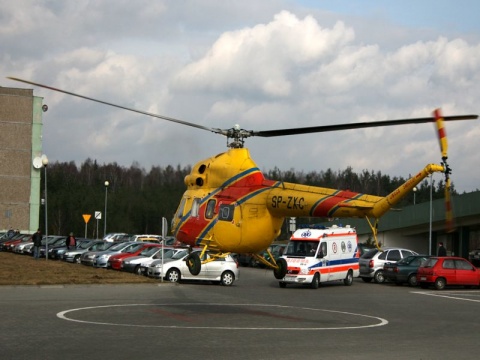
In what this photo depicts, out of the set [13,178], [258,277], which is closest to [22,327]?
[258,277]

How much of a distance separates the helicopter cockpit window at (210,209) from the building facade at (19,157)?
66.1m

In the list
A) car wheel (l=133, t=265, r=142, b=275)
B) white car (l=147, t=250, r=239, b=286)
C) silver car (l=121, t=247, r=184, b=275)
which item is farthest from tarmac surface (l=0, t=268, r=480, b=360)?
car wheel (l=133, t=265, r=142, b=275)

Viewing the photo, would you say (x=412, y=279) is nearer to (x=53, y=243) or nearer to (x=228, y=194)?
(x=228, y=194)

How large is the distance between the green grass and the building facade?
38690mm

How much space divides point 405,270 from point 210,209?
75.8 feet

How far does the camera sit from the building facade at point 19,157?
271 ft

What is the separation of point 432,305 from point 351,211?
1360 centimetres

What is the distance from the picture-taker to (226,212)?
19.2 m

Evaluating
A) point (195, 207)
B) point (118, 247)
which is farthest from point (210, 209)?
point (118, 247)

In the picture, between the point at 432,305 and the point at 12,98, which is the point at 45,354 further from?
the point at 12,98

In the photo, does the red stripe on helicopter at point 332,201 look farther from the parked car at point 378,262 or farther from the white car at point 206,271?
the parked car at point 378,262

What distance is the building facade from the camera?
82562 millimetres

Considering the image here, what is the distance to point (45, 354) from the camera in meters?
16.1

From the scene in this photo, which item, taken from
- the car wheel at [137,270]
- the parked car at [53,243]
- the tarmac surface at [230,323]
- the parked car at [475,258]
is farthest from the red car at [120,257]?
the parked car at [475,258]
